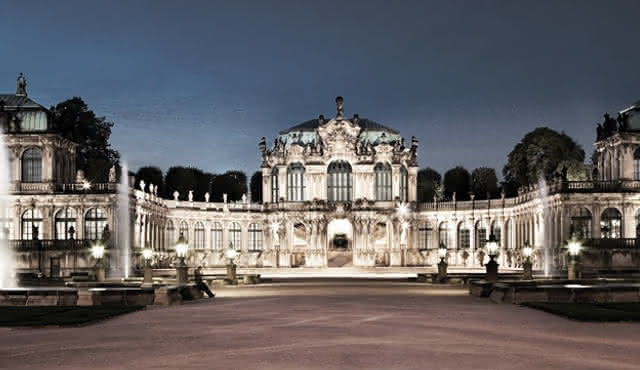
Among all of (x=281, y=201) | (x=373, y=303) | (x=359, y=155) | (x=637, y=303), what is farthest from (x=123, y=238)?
(x=637, y=303)

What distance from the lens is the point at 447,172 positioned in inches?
4589

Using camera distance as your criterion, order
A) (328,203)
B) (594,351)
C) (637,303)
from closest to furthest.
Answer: (594,351) → (637,303) → (328,203)

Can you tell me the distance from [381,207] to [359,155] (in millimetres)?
6217

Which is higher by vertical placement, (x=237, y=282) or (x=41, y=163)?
(x=41, y=163)

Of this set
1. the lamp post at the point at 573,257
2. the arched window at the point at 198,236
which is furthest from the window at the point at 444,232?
the lamp post at the point at 573,257

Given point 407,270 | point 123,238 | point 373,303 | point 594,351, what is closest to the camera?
point 594,351

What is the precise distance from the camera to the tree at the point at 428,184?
4545 inches

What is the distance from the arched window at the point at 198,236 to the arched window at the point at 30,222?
68.2 feet

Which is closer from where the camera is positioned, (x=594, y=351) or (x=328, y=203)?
(x=594, y=351)

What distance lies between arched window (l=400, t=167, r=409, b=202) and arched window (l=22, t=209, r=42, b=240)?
3948 cm

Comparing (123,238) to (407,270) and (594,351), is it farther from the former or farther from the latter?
(594,351)

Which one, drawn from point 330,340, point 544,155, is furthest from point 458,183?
point 330,340

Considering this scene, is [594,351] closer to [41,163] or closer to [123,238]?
[123,238]

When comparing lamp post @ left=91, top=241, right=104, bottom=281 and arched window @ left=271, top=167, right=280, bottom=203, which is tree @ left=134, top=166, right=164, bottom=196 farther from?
lamp post @ left=91, top=241, right=104, bottom=281
